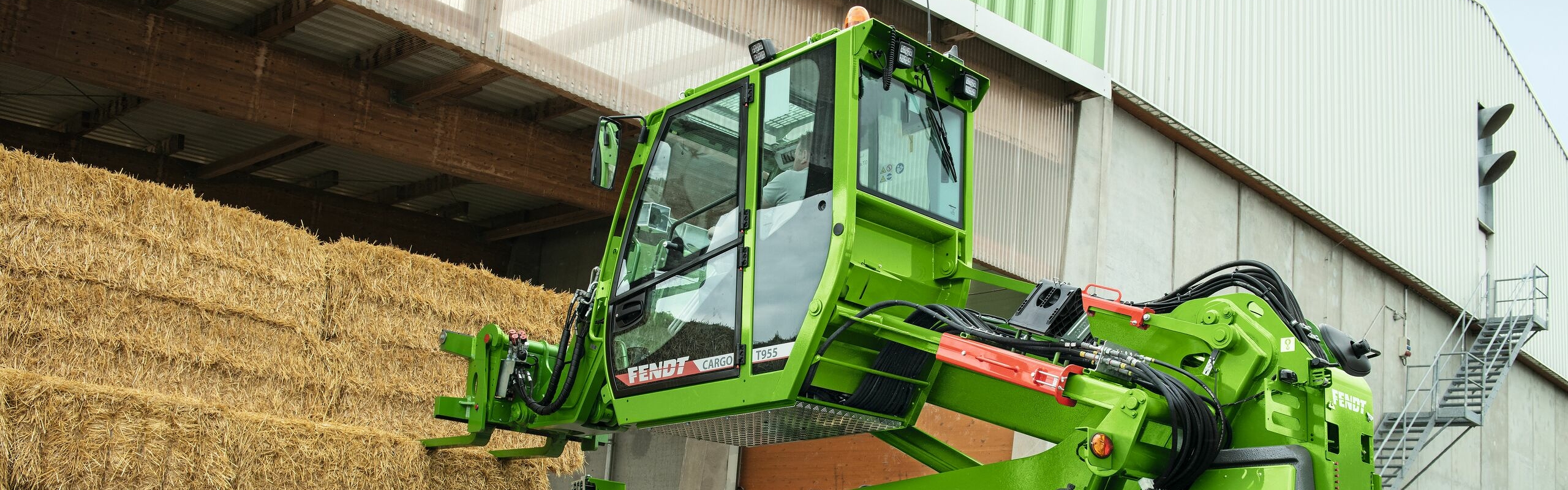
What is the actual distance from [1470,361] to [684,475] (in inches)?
575

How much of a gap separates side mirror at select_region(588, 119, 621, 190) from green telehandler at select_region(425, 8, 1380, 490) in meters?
0.01

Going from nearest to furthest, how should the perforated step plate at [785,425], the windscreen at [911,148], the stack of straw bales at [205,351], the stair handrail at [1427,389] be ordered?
the perforated step plate at [785,425], the windscreen at [911,148], the stack of straw bales at [205,351], the stair handrail at [1427,389]

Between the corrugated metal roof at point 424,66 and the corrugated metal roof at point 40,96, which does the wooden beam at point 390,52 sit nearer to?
the corrugated metal roof at point 424,66

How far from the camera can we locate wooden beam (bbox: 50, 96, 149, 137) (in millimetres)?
12484

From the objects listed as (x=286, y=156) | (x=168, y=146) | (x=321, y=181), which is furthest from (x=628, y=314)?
(x=321, y=181)

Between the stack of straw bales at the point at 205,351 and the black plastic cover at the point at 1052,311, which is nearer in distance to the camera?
the black plastic cover at the point at 1052,311

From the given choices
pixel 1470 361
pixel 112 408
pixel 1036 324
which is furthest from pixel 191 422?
pixel 1470 361

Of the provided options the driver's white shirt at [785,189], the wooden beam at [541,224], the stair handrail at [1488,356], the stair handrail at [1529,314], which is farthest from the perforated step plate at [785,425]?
the stair handrail at [1529,314]

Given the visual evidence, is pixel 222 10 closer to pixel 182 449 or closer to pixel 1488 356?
pixel 182 449

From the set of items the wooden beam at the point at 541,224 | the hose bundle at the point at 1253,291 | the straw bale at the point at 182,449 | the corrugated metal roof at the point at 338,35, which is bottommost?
the straw bale at the point at 182,449

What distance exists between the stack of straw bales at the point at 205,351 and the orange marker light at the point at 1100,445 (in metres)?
4.83

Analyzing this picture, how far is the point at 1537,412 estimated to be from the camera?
24.3 meters

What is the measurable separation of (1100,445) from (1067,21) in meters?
9.21

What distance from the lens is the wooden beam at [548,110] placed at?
11453 mm
